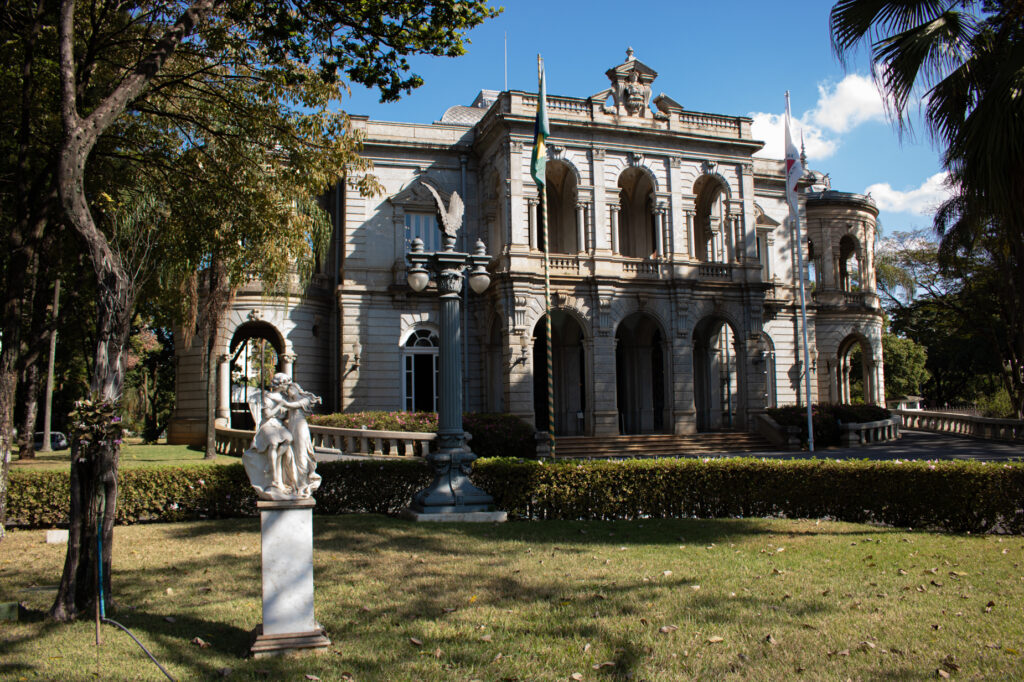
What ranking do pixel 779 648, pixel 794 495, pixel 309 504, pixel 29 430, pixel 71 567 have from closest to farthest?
1. pixel 779 648
2. pixel 309 504
3. pixel 71 567
4. pixel 794 495
5. pixel 29 430

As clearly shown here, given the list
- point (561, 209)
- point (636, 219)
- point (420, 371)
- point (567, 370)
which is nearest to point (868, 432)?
point (567, 370)

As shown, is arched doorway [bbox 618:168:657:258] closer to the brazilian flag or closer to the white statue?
the brazilian flag

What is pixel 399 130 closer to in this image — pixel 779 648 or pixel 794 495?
pixel 794 495

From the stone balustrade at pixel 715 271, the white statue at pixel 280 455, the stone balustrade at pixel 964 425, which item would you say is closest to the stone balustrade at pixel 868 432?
the stone balustrade at pixel 964 425

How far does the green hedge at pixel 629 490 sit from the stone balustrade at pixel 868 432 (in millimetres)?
15848

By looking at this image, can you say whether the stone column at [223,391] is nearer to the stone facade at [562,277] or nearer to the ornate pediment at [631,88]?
the stone facade at [562,277]

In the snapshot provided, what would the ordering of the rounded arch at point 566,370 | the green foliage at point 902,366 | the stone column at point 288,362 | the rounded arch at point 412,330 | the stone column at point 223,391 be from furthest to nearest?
the green foliage at point 902,366
the rounded arch at point 566,370
the rounded arch at point 412,330
the stone column at point 223,391
the stone column at point 288,362

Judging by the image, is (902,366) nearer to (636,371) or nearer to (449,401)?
(636,371)

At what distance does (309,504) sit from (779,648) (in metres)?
4.04

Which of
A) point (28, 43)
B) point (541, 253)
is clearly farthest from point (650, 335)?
point (28, 43)

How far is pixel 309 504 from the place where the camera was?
251 inches

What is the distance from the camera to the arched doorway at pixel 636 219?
3047cm

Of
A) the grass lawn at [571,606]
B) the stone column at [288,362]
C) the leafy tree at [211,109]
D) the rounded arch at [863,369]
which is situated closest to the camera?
the grass lawn at [571,606]

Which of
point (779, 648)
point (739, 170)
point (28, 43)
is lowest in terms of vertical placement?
point (779, 648)
